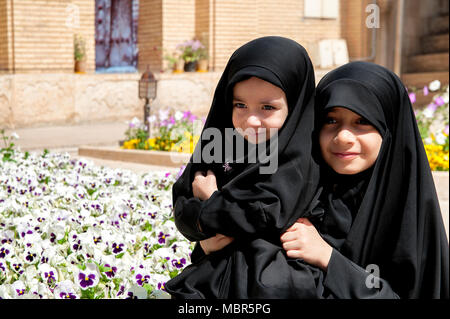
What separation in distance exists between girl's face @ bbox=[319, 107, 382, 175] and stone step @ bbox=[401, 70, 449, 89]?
13314 millimetres

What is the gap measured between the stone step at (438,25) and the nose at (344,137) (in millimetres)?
15474

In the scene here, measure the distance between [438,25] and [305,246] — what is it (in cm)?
1584

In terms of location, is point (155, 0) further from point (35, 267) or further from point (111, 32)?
point (35, 267)

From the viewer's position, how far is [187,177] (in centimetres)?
173

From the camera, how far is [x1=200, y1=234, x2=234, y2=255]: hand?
1.66 metres

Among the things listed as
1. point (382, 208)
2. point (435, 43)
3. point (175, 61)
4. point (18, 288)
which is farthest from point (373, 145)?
point (435, 43)

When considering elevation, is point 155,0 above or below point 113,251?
above

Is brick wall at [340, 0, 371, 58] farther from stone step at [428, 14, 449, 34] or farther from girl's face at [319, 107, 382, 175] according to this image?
girl's face at [319, 107, 382, 175]

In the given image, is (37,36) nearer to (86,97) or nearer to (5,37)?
(5,37)

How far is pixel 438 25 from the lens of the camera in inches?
634

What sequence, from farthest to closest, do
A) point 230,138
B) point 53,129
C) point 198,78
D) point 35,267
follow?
point 198,78 → point 53,129 → point 35,267 → point 230,138

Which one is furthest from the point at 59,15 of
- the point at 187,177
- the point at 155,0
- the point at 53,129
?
the point at 187,177

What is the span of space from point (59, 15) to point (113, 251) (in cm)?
849

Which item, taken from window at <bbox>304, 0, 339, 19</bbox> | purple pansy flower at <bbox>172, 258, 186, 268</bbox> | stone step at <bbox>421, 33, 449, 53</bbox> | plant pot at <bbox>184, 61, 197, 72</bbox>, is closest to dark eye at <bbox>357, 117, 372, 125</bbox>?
purple pansy flower at <bbox>172, 258, 186, 268</bbox>
